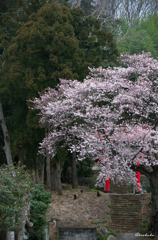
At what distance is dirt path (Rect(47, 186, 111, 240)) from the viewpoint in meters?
13.2

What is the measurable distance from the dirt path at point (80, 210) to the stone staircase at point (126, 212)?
11.5 inches

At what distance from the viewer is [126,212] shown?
14.2 metres

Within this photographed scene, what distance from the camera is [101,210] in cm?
1428

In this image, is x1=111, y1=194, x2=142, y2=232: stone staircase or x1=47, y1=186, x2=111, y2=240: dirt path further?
x1=111, y1=194, x2=142, y2=232: stone staircase

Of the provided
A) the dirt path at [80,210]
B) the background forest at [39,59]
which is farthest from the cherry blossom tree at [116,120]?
the dirt path at [80,210]

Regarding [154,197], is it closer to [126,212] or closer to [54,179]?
[126,212]

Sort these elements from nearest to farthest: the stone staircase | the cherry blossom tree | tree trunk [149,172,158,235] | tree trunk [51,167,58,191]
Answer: the cherry blossom tree < tree trunk [149,172,158,235] < the stone staircase < tree trunk [51,167,58,191]

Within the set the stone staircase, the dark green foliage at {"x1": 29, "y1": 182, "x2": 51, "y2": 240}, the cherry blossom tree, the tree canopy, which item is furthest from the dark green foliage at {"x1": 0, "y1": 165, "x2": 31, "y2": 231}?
the stone staircase

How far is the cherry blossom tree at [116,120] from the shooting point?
1048 cm

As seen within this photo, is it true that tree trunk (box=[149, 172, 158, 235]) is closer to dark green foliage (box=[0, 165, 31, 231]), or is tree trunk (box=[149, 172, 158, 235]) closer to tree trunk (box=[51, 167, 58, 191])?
tree trunk (box=[51, 167, 58, 191])

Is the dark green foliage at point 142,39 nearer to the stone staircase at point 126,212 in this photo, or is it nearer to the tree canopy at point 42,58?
Result: the tree canopy at point 42,58

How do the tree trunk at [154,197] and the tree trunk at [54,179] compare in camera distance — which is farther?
the tree trunk at [54,179]

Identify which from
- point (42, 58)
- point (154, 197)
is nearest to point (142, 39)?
point (42, 58)

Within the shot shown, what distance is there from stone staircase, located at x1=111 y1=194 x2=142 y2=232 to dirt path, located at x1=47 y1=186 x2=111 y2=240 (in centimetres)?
29
